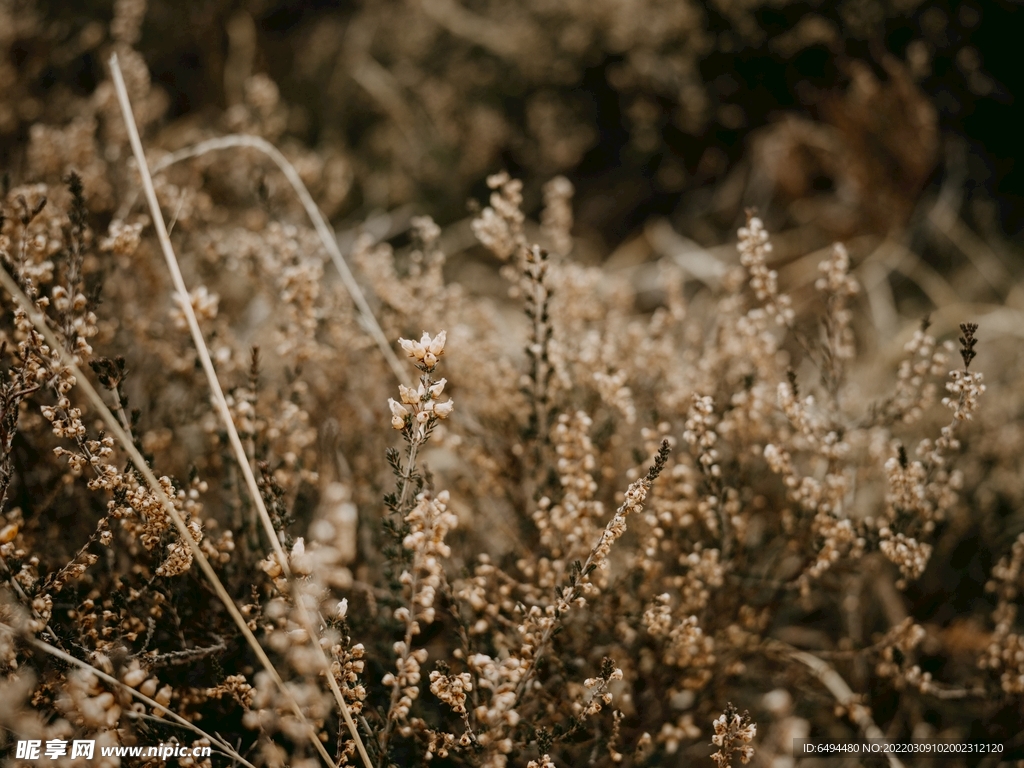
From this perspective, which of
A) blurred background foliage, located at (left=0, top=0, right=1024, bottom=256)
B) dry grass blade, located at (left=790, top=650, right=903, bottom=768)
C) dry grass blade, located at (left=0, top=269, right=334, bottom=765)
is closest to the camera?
dry grass blade, located at (left=0, top=269, right=334, bottom=765)

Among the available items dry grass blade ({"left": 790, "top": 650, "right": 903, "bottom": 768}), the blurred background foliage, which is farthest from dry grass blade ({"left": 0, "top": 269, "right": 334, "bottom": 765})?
the blurred background foliage

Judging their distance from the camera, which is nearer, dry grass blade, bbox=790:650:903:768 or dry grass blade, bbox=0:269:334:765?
dry grass blade, bbox=0:269:334:765

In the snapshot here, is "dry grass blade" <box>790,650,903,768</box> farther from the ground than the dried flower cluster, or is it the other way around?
the dried flower cluster

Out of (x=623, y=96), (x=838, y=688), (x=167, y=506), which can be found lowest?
(x=838, y=688)

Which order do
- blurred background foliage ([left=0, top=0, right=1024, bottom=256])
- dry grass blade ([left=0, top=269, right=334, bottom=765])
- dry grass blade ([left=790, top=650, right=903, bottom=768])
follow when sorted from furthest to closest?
blurred background foliage ([left=0, top=0, right=1024, bottom=256]) → dry grass blade ([left=790, top=650, right=903, bottom=768]) → dry grass blade ([left=0, top=269, right=334, bottom=765])

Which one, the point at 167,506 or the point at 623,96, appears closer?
the point at 167,506

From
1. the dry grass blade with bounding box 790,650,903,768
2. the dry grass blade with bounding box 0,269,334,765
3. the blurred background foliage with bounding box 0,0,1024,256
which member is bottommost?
the dry grass blade with bounding box 790,650,903,768

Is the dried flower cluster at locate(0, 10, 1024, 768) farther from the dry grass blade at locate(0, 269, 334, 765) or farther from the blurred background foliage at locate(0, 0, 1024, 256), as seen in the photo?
the blurred background foliage at locate(0, 0, 1024, 256)

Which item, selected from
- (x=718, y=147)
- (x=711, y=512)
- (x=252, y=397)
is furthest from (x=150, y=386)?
(x=718, y=147)

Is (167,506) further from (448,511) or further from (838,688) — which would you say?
(838,688)

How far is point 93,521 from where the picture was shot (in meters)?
1.26

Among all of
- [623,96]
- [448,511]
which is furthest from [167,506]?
[623,96]

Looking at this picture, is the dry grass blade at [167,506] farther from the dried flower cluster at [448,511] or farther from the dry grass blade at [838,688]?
the dry grass blade at [838,688]

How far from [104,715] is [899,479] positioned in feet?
3.88
